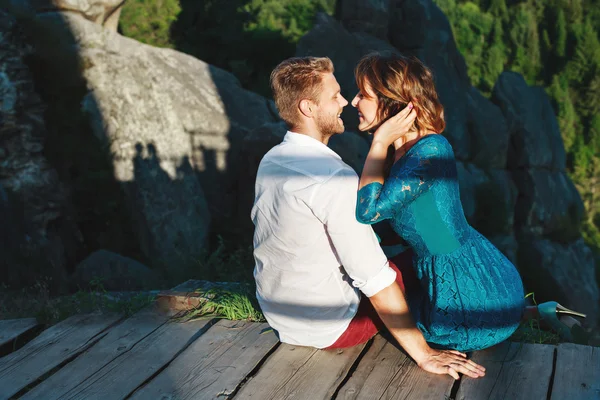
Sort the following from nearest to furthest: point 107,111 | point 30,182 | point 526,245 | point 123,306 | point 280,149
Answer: point 280,149
point 123,306
point 30,182
point 107,111
point 526,245

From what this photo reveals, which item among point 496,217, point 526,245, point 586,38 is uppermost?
point 586,38

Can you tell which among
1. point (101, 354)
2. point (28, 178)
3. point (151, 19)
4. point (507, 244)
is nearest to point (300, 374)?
point (101, 354)

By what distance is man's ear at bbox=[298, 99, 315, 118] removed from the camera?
312cm

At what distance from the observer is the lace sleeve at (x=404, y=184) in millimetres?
3006

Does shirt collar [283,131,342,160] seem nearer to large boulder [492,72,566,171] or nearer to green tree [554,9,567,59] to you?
large boulder [492,72,566,171]

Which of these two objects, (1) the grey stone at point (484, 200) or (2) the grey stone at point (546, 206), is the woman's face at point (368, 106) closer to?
(1) the grey stone at point (484, 200)

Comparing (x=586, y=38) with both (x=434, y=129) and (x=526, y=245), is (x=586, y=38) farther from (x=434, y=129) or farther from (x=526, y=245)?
(x=434, y=129)

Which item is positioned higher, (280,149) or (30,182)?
(280,149)

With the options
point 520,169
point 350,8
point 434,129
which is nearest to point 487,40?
point 520,169

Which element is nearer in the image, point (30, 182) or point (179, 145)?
point (30, 182)

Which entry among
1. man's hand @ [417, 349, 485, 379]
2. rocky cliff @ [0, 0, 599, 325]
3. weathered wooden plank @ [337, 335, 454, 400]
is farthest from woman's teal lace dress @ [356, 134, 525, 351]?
rocky cliff @ [0, 0, 599, 325]

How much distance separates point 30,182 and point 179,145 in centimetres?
224

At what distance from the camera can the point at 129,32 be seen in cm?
1341

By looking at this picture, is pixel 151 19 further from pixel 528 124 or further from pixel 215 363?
pixel 215 363
